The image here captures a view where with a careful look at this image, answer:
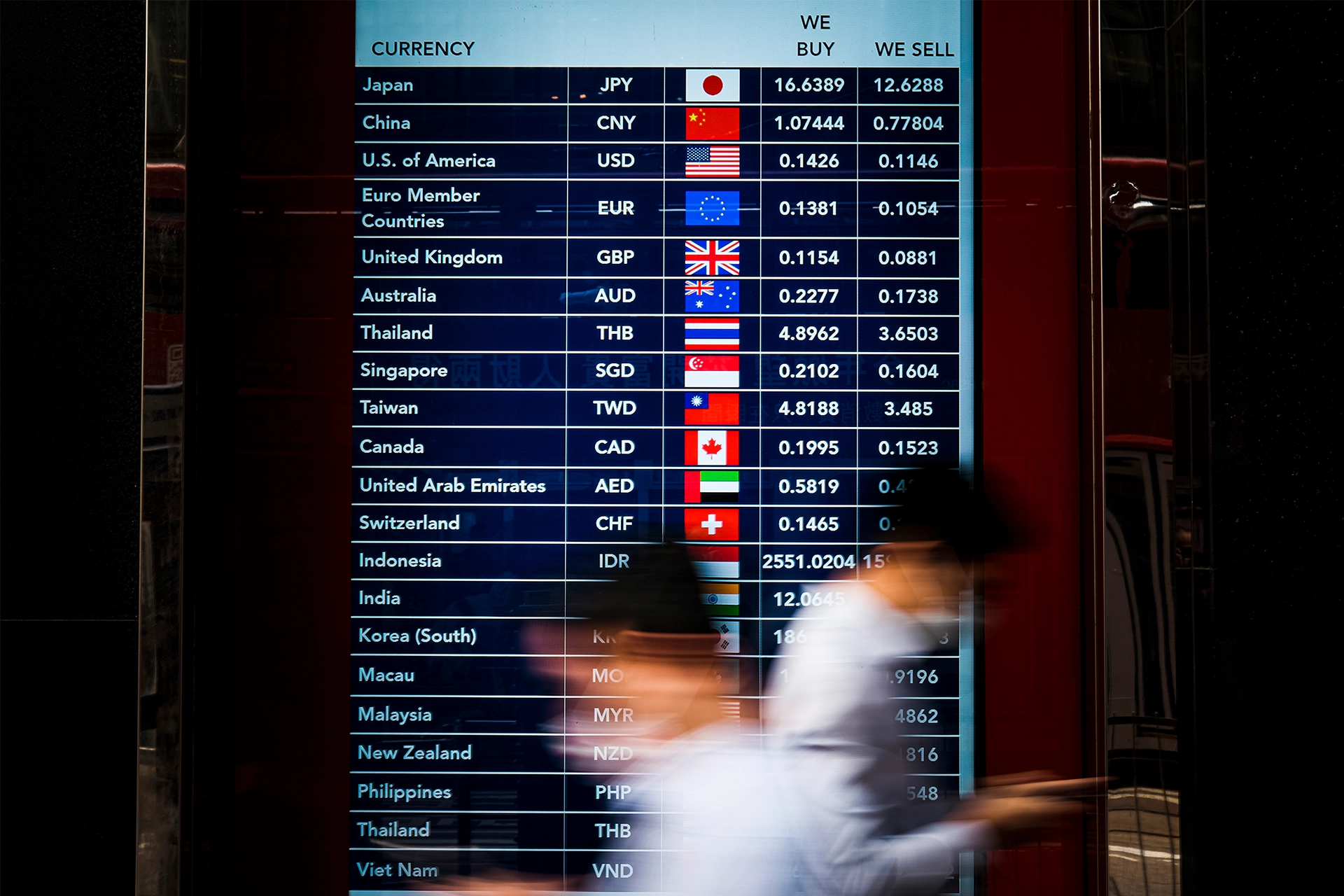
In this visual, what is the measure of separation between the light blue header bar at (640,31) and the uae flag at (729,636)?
1219 millimetres

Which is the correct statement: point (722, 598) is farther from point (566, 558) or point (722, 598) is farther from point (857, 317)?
point (857, 317)

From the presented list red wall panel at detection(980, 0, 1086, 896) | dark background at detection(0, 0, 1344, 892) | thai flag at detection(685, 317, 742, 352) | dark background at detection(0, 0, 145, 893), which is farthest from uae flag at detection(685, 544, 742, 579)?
dark background at detection(0, 0, 145, 893)

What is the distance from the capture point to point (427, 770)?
6.55ft

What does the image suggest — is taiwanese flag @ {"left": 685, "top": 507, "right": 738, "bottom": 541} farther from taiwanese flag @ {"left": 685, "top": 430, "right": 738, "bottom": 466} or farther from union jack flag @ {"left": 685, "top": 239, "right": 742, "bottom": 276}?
union jack flag @ {"left": 685, "top": 239, "right": 742, "bottom": 276}

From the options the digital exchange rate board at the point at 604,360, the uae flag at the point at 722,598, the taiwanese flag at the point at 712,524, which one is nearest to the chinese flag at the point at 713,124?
the digital exchange rate board at the point at 604,360

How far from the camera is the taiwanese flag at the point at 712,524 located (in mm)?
1997

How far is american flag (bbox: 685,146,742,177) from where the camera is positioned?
6.61 ft

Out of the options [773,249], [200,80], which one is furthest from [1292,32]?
[200,80]

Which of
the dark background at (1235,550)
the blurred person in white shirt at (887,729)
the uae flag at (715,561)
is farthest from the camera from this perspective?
the uae flag at (715,561)

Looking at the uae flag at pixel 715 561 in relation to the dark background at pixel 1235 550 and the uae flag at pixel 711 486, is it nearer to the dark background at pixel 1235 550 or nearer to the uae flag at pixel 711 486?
the uae flag at pixel 711 486

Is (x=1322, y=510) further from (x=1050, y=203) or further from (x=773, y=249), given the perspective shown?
(x=773, y=249)

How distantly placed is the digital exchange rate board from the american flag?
1 centimetres

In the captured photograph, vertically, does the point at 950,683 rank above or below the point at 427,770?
above

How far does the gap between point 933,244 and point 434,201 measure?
1.10 metres
